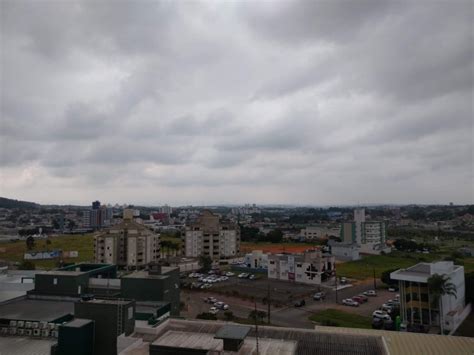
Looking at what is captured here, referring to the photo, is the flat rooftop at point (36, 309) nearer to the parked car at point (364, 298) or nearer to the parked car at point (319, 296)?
the parked car at point (319, 296)

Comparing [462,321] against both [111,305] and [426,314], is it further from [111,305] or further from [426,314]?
[111,305]

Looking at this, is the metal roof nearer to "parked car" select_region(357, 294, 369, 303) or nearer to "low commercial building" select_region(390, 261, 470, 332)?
"low commercial building" select_region(390, 261, 470, 332)

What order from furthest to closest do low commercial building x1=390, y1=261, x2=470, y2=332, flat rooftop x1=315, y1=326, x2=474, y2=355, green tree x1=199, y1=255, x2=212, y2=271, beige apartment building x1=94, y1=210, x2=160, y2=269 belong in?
beige apartment building x1=94, y1=210, x2=160, y2=269
green tree x1=199, y1=255, x2=212, y2=271
low commercial building x1=390, y1=261, x2=470, y2=332
flat rooftop x1=315, y1=326, x2=474, y2=355

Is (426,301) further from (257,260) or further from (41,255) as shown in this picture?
(41,255)

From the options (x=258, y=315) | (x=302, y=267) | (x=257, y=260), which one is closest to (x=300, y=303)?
(x=258, y=315)

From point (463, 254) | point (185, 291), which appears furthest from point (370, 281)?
point (463, 254)

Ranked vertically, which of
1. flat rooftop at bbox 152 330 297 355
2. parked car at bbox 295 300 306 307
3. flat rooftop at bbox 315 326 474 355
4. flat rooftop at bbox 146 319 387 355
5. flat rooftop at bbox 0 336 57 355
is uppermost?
flat rooftop at bbox 152 330 297 355

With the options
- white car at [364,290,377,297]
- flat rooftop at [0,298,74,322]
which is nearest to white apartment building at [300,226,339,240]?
white car at [364,290,377,297]
